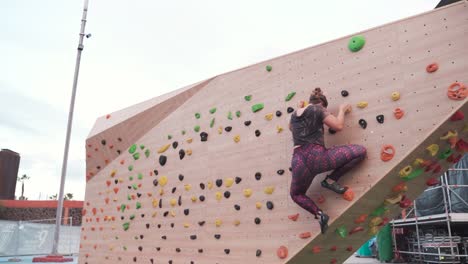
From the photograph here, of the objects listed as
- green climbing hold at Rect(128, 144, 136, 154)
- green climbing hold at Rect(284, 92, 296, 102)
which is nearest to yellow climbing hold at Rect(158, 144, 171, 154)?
green climbing hold at Rect(128, 144, 136, 154)

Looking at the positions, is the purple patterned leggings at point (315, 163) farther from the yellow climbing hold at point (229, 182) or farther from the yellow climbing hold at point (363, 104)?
the yellow climbing hold at point (229, 182)

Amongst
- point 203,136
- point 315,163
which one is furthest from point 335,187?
point 203,136

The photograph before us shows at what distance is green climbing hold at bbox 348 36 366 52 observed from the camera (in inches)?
146

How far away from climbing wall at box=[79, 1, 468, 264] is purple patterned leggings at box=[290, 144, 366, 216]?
12 centimetres

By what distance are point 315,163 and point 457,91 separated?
1245 mm

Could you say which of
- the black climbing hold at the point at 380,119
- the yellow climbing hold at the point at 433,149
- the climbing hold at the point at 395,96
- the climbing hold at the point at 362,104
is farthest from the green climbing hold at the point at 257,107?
the yellow climbing hold at the point at 433,149

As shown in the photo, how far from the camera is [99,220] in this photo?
20.0ft

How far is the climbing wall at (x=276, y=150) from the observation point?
326 centimetres

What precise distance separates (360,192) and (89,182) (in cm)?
467

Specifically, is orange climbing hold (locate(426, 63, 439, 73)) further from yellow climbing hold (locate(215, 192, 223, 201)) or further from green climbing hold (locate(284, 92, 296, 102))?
yellow climbing hold (locate(215, 192, 223, 201))

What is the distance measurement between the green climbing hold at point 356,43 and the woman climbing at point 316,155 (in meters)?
0.56

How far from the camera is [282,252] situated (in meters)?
3.80

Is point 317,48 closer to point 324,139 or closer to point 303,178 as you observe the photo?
point 324,139

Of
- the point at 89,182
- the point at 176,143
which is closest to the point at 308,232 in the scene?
the point at 176,143
